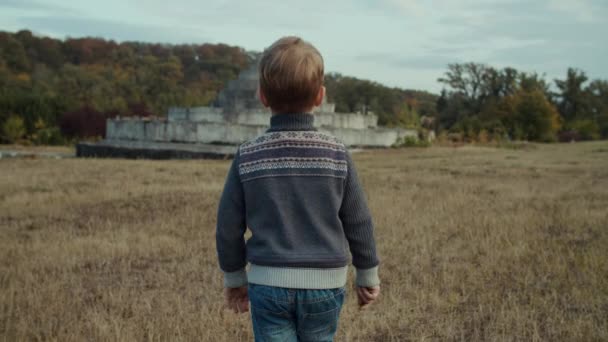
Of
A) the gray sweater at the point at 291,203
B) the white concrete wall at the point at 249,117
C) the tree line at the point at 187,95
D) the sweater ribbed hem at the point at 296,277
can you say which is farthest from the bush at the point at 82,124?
the sweater ribbed hem at the point at 296,277

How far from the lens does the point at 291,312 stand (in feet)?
7.95

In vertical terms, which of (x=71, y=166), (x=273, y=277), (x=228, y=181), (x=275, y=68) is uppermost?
(x=275, y=68)

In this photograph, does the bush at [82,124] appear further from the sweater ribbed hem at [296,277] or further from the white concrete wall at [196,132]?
the sweater ribbed hem at [296,277]

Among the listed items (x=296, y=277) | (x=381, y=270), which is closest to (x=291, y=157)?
(x=296, y=277)

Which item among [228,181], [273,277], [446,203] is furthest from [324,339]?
[446,203]

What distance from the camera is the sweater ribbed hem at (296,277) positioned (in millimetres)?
2367

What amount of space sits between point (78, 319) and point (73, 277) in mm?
1104

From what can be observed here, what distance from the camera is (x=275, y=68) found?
2326 millimetres

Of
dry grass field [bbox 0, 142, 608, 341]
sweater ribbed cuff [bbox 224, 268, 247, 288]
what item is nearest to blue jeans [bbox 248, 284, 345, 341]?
sweater ribbed cuff [bbox 224, 268, 247, 288]

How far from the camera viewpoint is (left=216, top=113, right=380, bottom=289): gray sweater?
2381 mm

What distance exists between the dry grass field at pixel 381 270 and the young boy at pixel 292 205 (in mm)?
1597

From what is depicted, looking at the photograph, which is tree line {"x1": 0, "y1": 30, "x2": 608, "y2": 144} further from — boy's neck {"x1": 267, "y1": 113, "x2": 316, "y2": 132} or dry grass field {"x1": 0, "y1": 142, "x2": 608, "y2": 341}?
boy's neck {"x1": 267, "y1": 113, "x2": 316, "y2": 132}

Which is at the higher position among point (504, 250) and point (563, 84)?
point (563, 84)

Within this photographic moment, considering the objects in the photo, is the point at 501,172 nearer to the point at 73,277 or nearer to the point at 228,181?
the point at 73,277
